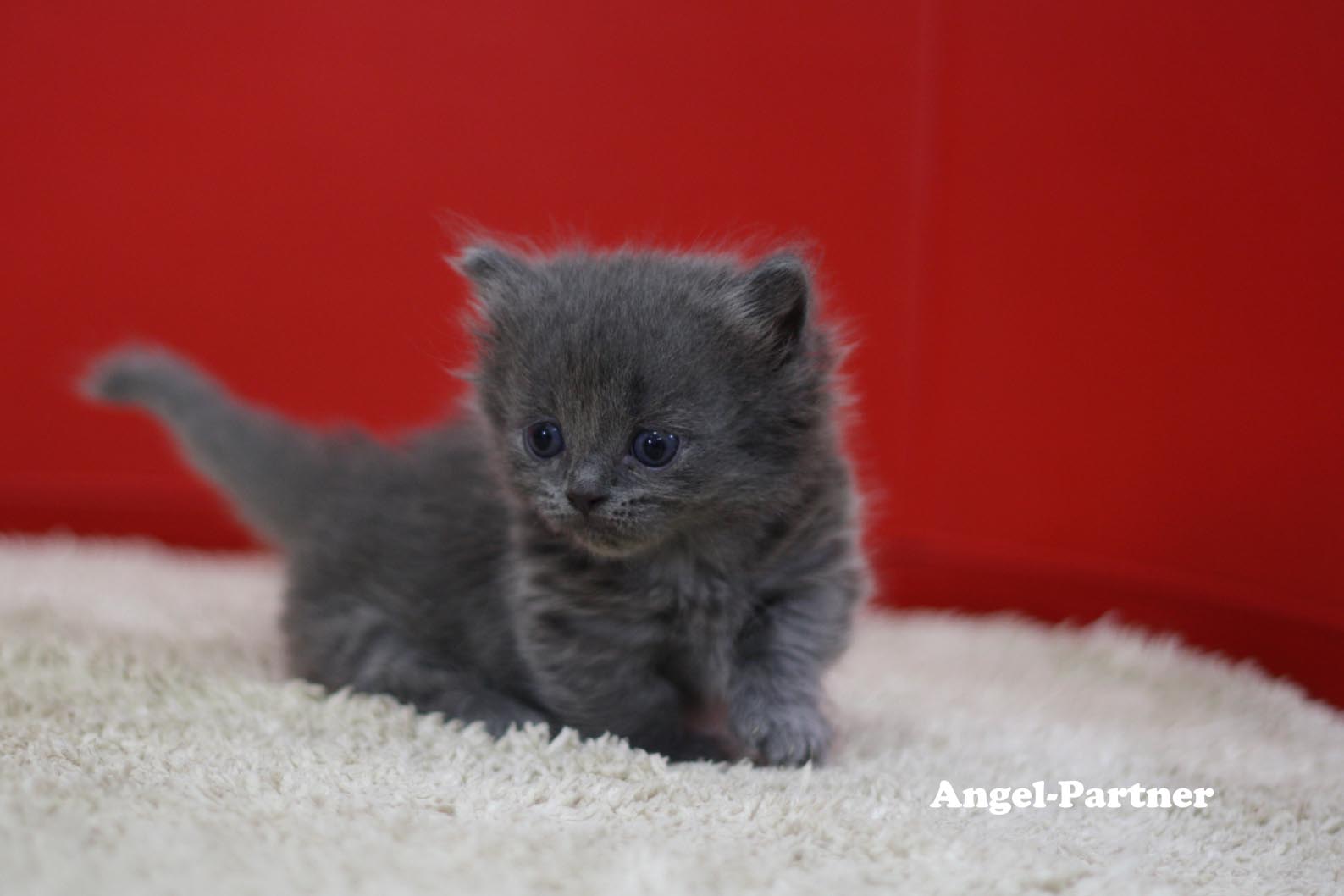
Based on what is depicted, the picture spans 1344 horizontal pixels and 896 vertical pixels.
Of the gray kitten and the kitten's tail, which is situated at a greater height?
the kitten's tail

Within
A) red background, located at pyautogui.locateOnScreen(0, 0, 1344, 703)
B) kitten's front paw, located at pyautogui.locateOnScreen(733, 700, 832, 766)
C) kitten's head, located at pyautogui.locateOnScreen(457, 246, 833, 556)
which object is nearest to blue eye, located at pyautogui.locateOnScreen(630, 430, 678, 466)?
kitten's head, located at pyautogui.locateOnScreen(457, 246, 833, 556)

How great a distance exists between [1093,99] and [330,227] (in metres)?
1.66

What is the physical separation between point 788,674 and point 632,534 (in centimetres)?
32

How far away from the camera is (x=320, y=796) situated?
1.34 metres

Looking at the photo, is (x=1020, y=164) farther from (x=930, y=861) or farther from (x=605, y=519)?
(x=930, y=861)

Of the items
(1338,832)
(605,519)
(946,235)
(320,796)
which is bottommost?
(320,796)

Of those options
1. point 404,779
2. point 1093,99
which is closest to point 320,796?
point 404,779

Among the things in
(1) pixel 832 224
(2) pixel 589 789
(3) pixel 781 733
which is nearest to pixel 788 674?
(3) pixel 781 733

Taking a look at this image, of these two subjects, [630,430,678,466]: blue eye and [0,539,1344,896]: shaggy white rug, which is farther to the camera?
[630,430,678,466]: blue eye

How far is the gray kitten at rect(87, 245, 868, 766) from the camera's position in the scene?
1.56m

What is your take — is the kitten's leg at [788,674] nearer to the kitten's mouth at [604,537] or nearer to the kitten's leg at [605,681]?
the kitten's leg at [605,681]

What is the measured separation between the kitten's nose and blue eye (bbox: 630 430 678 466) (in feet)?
0.25

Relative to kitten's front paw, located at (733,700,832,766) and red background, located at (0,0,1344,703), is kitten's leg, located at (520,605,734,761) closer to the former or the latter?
kitten's front paw, located at (733,700,832,766)

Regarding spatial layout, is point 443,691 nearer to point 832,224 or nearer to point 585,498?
point 585,498
